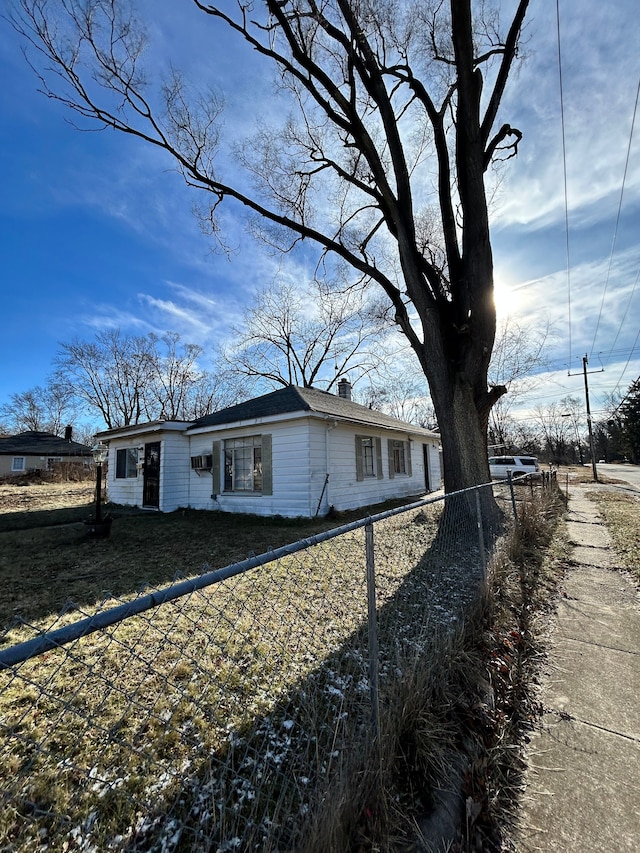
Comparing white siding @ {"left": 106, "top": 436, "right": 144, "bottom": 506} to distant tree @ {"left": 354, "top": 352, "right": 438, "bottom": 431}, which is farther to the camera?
distant tree @ {"left": 354, "top": 352, "right": 438, "bottom": 431}

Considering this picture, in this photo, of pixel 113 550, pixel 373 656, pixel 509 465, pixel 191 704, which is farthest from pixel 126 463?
pixel 509 465

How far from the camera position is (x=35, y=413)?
41094mm

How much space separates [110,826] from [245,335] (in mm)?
22474

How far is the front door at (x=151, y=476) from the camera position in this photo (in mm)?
11273

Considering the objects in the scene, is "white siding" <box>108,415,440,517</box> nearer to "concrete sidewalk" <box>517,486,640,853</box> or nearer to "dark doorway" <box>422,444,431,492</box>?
"dark doorway" <box>422,444,431,492</box>

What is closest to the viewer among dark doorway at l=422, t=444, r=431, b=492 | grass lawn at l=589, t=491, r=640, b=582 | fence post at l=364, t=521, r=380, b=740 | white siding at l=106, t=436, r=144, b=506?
fence post at l=364, t=521, r=380, b=740

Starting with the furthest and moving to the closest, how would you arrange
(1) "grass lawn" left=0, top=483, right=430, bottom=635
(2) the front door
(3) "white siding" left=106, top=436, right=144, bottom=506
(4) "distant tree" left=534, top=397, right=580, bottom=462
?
(4) "distant tree" left=534, top=397, right=580, bottom=462
(3) "white siding" left=106, top=436, right=144, bottom=506
(2) the front door
(1) "grass lawn" left=0, top=483, right=430, bottom=635

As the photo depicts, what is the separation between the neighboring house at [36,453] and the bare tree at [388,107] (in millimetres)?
25327

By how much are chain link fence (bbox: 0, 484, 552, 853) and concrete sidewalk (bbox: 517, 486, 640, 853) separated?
763 mm

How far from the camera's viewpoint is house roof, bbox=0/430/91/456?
27.1 m

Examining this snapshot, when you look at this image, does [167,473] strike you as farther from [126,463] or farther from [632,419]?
[632,419]

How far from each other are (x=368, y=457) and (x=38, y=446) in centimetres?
2985

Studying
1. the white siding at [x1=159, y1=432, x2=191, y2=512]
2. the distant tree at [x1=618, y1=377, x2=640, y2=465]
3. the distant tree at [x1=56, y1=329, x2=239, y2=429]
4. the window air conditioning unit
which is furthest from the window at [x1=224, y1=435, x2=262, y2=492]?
the distant tree at [x1=618, y1=377, x2=640, y2=465]

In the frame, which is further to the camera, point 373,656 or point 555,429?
point 555,429
